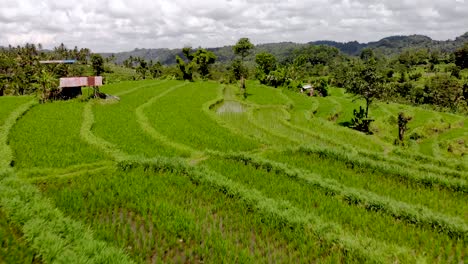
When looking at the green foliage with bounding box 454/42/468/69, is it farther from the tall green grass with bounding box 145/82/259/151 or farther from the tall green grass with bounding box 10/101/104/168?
the tall green grass with bounding box 10/101/104/168

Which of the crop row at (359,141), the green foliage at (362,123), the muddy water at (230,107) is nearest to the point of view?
the crop row at (359,141)

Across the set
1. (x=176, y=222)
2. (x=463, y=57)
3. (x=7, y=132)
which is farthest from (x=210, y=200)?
(x=463, y=57)

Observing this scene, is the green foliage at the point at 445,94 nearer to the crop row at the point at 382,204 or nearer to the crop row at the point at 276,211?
the crop row at the point at 382,204

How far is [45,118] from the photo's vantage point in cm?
2031

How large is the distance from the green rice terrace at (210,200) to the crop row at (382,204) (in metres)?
0.03

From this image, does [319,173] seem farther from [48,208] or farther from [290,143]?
[48,208]

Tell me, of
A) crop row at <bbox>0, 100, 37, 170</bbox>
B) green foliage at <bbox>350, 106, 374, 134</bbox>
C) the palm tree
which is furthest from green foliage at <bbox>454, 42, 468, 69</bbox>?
crop row at <bbox>0, 100, 37, 170</bbox>

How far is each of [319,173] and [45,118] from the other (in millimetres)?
17101

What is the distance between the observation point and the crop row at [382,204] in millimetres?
7855

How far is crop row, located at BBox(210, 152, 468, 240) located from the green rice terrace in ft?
0.10

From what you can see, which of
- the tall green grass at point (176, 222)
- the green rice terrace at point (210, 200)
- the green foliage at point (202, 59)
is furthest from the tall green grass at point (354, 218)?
the green foliage at point (202, 59)

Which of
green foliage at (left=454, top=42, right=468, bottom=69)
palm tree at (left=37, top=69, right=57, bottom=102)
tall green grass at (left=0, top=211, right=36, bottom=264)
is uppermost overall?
green foliage at (left=454, top=42, right=468, bottom=69)

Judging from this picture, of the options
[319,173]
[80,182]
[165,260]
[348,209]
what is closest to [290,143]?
[319,173]

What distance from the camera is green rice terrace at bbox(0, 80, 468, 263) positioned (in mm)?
6680
